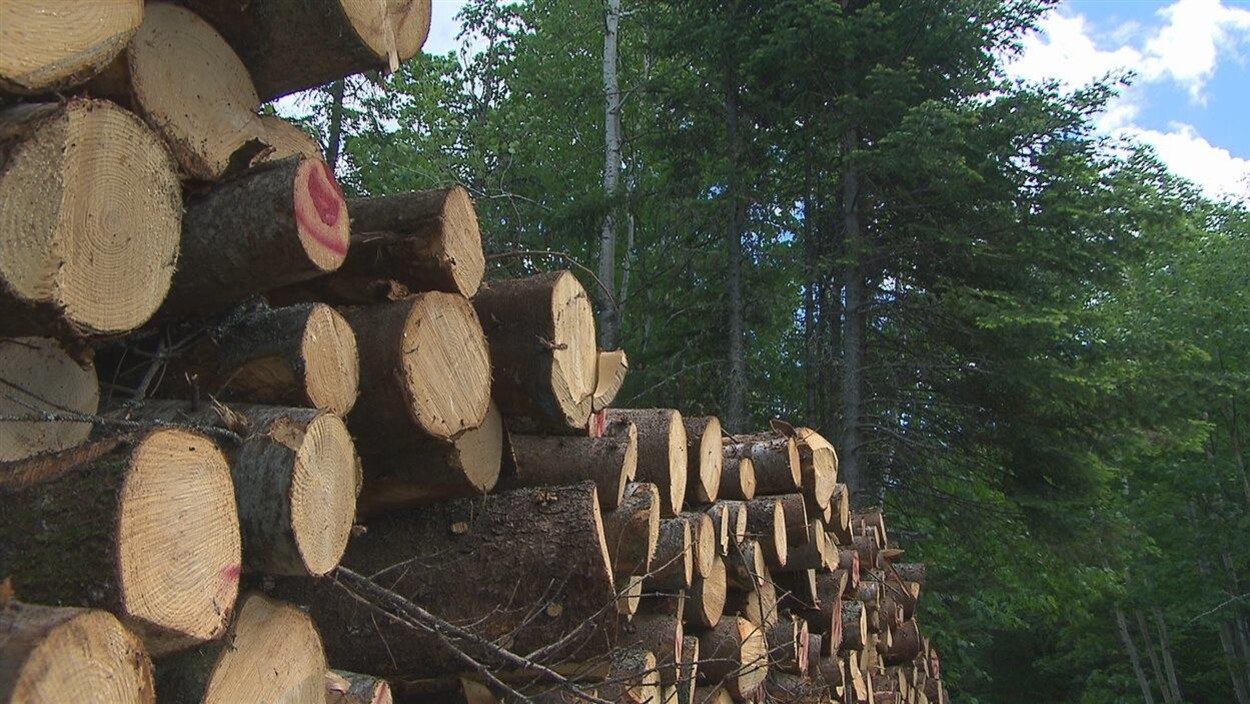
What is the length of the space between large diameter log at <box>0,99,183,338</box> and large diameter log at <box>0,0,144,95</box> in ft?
0.19

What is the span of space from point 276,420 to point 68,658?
0.67 meters

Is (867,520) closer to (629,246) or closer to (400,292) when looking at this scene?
(400,292)

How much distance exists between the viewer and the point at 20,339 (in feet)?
5.95

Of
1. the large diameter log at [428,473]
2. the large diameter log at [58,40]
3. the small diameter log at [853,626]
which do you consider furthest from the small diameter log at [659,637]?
the small diameter log at [853,626]

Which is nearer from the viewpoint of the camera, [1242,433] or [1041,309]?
[1041,309]

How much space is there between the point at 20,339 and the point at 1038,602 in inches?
517

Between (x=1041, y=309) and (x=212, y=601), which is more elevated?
→ (x=1041, y=309)

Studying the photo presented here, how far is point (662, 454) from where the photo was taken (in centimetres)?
379

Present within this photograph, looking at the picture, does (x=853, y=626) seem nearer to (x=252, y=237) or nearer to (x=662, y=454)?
(x=662, y=454)

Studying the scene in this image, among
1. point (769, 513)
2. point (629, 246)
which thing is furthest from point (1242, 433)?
point (769, 513)

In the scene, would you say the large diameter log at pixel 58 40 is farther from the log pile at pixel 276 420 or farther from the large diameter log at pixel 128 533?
the large diameter log at pixel 128 533

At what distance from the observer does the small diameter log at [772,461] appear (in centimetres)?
525

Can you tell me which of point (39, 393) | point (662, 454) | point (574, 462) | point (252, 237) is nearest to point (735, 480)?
point (662, 454)

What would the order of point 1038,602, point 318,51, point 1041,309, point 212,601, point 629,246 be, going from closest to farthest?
1. point 212,601
2. point 318,51
3. point 1041,309
4. point 1038,602
5. point 629,246
